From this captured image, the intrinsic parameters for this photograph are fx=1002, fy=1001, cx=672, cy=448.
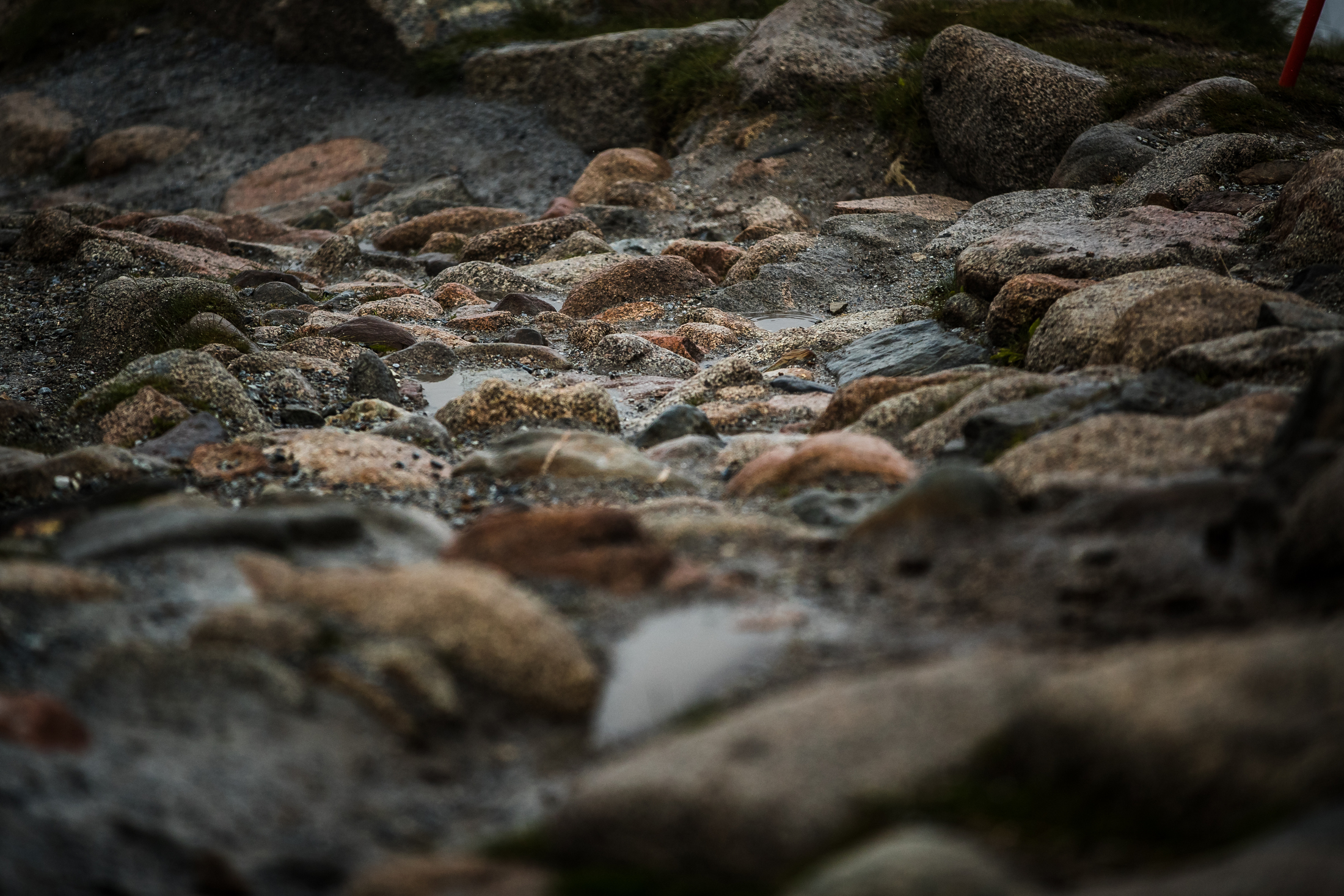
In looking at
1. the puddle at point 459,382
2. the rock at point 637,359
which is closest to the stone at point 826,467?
the puddle at point 459,382

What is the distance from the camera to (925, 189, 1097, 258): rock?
7.80 m

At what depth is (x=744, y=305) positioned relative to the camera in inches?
320

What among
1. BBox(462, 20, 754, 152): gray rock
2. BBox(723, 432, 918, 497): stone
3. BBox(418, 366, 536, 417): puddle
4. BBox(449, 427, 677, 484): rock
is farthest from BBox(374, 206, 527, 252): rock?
BBox(723, 432, 918, 497): stone

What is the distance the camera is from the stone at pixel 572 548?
3062mm

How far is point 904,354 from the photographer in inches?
250

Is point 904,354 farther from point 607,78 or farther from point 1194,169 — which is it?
point 607,78

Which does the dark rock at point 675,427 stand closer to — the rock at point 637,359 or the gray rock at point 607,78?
the rock at point 637,359

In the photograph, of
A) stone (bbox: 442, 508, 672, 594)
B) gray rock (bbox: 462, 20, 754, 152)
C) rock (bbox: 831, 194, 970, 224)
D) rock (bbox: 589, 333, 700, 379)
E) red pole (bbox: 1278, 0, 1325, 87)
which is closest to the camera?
stone (bbox: 442, 508, 672, 594)

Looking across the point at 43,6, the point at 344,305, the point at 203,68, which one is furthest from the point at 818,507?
the point at 43,6

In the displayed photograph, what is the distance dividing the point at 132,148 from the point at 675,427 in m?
12.5

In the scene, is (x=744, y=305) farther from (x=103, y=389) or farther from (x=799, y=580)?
(x=799, y=580)

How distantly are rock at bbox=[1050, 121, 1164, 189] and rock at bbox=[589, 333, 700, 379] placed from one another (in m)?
3.97

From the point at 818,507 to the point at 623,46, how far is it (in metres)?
10.4

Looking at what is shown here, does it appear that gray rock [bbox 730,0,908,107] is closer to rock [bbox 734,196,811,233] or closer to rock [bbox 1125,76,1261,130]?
rock [bbox 734,196,811,233]
